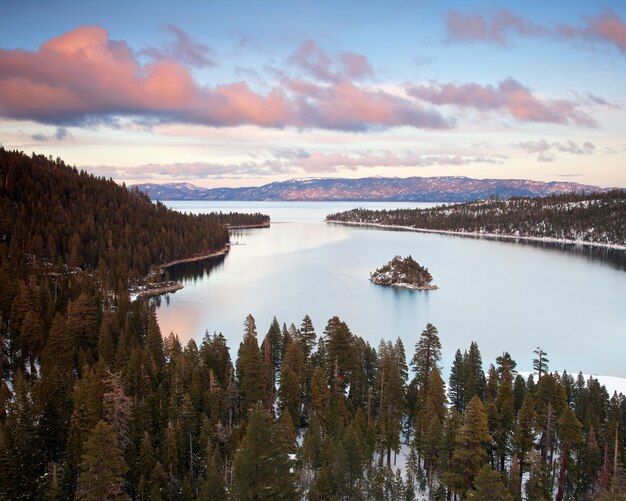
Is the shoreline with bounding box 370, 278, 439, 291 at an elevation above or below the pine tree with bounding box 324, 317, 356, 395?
below

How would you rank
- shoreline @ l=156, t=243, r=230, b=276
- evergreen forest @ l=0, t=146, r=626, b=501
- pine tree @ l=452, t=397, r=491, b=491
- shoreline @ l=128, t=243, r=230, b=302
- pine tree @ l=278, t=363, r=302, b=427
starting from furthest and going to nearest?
shoreline @ l=156, t=243, r=230, b=276 < shoreline @ l=128, t=243, r=230, b=302 < pine tree @ l=278, t=363, r=302, b=427 < pine tree @ l=452, t=397, r=491, b=491 < evergreen forest @ l=0, t=146, r=626, b=501

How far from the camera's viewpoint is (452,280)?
120938 millimetres

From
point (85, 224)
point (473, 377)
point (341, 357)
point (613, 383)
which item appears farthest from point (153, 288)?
point (613, 383)

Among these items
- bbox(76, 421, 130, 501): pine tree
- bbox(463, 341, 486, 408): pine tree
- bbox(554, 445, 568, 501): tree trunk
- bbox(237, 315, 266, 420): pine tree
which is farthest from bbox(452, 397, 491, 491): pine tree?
bbox(76, 421, 130, 501): pine tree

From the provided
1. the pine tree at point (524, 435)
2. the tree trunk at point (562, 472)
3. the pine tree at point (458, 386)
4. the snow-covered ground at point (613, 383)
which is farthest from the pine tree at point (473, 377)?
the snow-covered ground at point (613, 383)

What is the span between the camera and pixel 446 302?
9681cm

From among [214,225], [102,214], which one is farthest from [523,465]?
[214,225]

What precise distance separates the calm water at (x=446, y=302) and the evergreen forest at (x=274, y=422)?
51.5 ft

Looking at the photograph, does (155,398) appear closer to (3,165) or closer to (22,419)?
(22,419)

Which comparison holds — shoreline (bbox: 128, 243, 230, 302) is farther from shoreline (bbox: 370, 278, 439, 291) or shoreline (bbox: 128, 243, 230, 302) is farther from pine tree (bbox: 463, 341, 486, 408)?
pine tree (bbox: 463, 341, 486, 408)

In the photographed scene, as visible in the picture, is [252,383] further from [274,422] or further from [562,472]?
[562,472]

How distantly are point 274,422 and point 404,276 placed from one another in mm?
84653

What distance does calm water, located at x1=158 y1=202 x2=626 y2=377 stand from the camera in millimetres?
69875

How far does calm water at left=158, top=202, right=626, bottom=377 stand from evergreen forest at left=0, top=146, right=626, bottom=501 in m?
15.7
